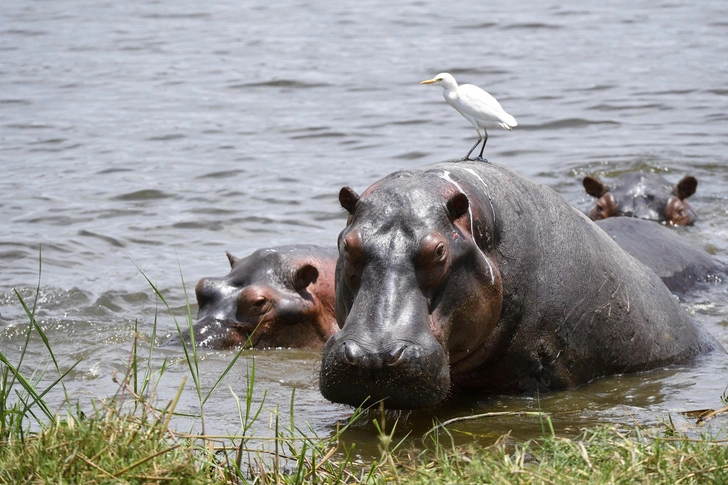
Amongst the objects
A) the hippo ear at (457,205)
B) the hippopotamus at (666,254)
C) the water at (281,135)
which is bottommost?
the water at (281,135)

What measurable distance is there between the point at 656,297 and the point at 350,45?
15.1 meters

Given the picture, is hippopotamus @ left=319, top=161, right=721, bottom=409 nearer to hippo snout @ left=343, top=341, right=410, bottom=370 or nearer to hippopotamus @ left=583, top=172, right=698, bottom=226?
hippo snout @ left=343, top=341, right=410, bottom=370

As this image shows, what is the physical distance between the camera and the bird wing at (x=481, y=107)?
215 inches

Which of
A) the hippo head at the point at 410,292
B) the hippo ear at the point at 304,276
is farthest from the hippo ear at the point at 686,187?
the hippo head at the point at 410,292

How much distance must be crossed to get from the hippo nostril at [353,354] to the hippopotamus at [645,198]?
21.3ft

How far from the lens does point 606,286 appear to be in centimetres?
495

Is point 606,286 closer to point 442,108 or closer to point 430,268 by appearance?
point 430,268

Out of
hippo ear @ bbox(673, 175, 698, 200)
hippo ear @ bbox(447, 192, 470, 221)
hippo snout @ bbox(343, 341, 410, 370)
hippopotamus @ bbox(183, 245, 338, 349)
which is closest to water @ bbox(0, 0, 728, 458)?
hippopotamus @ bbox(183, 245, 338, 349)

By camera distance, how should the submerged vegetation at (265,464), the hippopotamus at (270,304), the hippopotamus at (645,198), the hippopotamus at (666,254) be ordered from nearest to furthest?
the submerged vegetation at (265,464), the hippopotamus at (270,304), the hippopotamus at (666,254), the hippopotamus at (645,198)

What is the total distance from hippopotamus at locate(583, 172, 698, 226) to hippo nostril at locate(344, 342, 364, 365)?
6482 mm

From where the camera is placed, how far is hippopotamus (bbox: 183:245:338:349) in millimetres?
6504

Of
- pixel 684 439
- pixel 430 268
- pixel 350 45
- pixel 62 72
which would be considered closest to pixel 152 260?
pixel 430 268

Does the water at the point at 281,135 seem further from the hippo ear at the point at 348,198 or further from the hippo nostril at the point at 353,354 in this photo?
the hippo ear at the point at 348,198

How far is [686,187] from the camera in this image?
32.2ft
